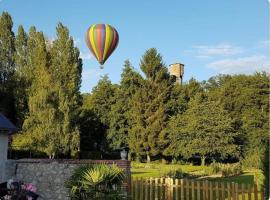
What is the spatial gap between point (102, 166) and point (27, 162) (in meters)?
3.90

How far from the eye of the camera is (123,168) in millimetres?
12422

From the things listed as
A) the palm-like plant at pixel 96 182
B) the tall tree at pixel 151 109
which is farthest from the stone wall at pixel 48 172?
the tall tree at pixel 151 109

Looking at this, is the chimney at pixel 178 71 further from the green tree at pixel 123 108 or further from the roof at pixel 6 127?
the roof at pixel 6 127

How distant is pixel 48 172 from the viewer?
1373cm

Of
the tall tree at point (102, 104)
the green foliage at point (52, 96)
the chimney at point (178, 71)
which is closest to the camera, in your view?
the green foliage at point (52, 96)

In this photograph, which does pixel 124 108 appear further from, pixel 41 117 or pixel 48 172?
pixel 48 172

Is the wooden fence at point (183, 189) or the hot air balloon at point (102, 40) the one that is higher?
the hot air balloon at point (102, 40)

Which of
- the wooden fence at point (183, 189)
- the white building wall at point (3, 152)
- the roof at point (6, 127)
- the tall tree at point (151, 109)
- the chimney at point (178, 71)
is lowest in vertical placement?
the wooden fence at point (183, 189)

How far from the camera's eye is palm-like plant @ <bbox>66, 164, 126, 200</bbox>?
11359 mm

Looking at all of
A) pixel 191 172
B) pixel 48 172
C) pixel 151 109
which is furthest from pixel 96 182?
pixel 151 109

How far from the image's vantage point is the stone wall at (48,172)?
43.0ft

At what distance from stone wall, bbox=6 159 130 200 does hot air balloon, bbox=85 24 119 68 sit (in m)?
7.88

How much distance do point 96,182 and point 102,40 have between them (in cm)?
1035

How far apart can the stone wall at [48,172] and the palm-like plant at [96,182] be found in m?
0.50
